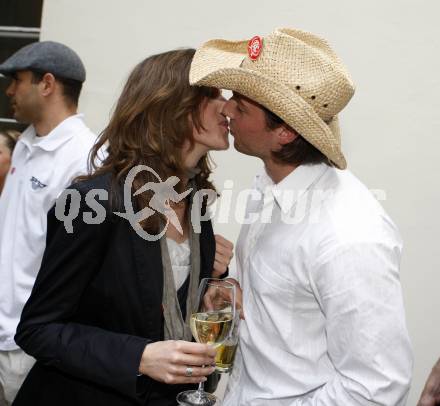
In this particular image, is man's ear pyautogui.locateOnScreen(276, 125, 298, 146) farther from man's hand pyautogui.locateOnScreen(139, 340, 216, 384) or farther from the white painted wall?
the white painted wall

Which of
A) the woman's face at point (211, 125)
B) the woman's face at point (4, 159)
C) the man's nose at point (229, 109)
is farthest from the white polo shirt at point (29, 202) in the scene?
the man's nose at point (229, 109)

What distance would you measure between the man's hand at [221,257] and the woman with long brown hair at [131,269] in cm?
11

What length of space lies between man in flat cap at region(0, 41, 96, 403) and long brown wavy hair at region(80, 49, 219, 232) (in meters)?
0.91

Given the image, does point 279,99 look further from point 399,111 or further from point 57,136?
point 399,111

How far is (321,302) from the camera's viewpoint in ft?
4.39

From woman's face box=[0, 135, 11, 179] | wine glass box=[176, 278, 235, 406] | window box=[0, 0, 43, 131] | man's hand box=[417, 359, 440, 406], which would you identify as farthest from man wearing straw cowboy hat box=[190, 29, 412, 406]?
window box=[0, 0, 43, 131]

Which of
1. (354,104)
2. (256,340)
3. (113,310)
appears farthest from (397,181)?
(113,310)

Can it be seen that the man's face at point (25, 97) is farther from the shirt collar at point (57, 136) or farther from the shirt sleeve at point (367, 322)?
the shirt sleeve at point (367, 322)

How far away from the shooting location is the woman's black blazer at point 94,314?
1367 mm

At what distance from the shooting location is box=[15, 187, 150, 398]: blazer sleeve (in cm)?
135

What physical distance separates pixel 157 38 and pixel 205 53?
6.32ft

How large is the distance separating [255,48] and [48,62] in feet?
5.18

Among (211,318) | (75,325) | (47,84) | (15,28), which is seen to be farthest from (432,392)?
(15,28)

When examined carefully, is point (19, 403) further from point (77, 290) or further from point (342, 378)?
point (342, 378)
